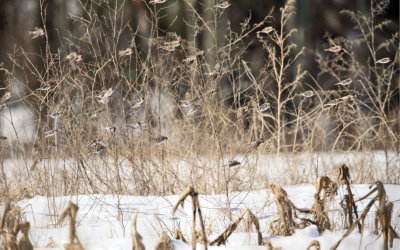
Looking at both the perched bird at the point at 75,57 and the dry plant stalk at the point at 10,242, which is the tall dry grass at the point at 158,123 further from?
the dry plant stalk at the point at 10,242

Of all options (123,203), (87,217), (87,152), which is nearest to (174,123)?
(87,152)

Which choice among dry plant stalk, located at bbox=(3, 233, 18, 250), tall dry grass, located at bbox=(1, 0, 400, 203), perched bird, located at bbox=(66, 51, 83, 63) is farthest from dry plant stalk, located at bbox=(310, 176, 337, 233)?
perched bird, located at bbox=(66, 51, 83, 63)

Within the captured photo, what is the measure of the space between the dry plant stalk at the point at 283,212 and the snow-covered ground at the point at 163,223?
0.04 m

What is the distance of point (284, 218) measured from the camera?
6.12 feet

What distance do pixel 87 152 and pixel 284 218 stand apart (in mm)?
1738

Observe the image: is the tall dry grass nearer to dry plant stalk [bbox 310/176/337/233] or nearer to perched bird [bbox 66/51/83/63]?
perched bird [bbox 66/51/83/63]

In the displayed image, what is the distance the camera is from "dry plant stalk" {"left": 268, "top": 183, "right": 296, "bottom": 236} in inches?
71.5

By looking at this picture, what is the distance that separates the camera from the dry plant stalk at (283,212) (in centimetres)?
182

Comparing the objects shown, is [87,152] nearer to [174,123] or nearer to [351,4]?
[174,123]

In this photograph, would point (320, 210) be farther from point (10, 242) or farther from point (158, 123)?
point (158, 123)

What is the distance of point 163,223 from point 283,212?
1.78 feet

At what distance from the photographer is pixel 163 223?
211 centimetres

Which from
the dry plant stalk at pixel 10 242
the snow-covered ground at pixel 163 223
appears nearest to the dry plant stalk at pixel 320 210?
the snow-covered ground at pixel 163 223

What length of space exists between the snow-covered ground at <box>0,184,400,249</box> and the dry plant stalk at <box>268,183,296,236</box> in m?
0.04
